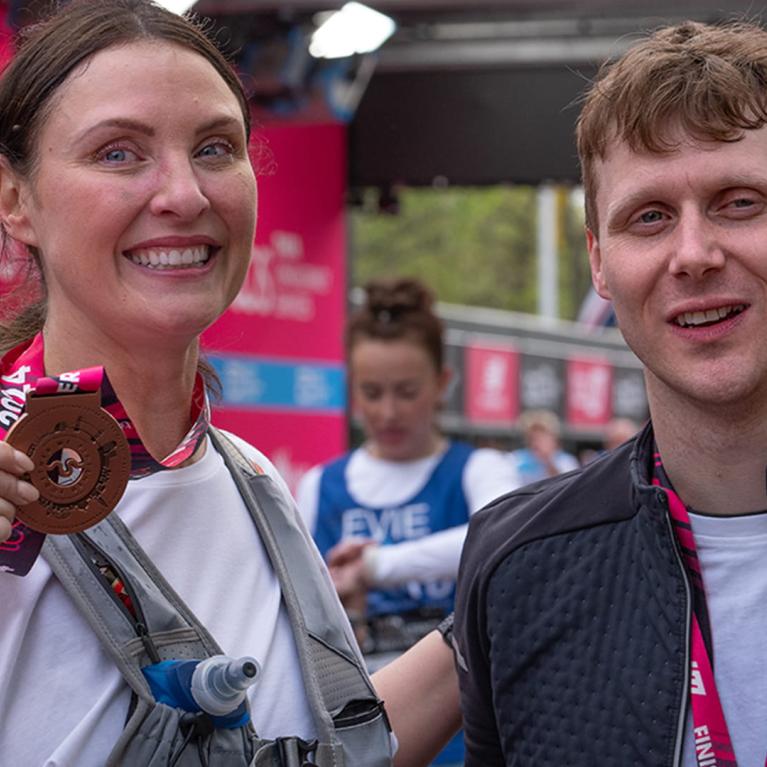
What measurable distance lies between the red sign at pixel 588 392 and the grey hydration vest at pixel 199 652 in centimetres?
1282

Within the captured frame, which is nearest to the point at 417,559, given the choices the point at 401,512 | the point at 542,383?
the point at 401,512

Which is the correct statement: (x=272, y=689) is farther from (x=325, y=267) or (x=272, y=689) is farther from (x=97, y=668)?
(x=325, y=267)

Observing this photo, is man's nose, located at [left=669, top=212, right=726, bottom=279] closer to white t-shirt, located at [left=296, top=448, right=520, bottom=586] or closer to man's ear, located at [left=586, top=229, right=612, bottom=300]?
man's ear, located at [left=586, top=229, right=612, bottom=300]

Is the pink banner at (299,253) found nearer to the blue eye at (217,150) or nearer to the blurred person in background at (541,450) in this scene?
the blurred person in background at (541,450)

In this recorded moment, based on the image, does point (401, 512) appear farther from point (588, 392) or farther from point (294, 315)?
point (588, 392)

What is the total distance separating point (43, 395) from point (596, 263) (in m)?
1.01

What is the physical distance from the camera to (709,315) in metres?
2.12

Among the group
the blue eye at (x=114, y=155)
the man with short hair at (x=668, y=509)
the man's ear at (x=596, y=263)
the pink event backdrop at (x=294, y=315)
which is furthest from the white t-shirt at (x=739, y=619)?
the pink event backdrop at (x=294, y=315)

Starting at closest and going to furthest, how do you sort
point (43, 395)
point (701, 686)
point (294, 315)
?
point (43, 395) → point (701, 686) → point (294, 315)

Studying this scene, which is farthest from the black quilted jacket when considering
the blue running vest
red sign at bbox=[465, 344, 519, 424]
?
red sign at bbox=[465, 344, 519, 424]

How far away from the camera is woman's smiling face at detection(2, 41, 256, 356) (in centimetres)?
205

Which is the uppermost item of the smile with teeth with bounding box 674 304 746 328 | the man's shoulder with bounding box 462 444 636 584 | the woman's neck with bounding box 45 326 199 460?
the smile with teeth with bounding box 674 304 746 328

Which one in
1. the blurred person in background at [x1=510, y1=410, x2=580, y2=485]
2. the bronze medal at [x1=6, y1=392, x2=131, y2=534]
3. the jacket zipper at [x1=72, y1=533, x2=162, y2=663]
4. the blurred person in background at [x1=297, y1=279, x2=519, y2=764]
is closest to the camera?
the bronze medal at [x1=6, y1=392, x2=131, y2=534]

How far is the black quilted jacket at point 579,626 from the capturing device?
207 cm
